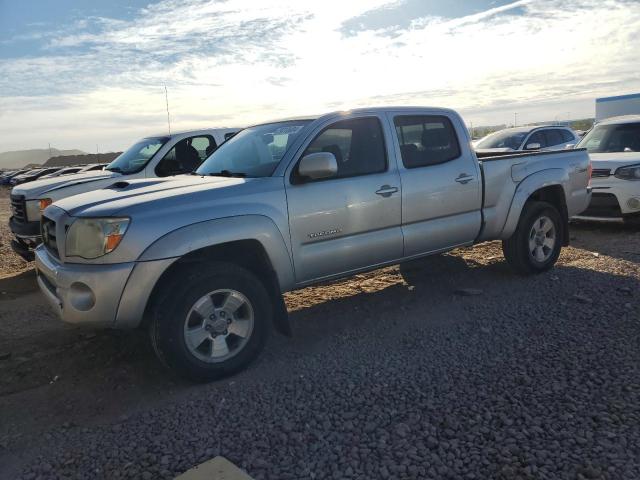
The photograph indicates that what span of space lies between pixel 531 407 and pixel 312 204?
219 centimetres

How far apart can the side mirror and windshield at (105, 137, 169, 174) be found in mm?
4271

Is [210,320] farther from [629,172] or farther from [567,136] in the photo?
[567,136]

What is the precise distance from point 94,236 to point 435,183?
3108mm

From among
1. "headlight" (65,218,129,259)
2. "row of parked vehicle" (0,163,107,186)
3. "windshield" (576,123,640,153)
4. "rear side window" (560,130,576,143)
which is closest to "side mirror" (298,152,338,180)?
"headlight" (65,218,129,259)

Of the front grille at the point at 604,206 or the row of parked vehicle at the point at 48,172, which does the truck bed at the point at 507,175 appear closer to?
the front grille at the point at 604,206

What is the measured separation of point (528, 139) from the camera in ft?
40.4

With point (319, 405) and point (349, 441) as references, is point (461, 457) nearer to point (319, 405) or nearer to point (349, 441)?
point (349, 441)

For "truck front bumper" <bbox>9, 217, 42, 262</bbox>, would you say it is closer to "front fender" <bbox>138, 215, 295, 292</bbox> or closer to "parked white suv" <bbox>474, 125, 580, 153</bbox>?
"front fender" <bbox>138, 215, 295, 292</bbox>

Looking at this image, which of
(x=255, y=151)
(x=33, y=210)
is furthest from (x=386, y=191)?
(x=33, y=210)

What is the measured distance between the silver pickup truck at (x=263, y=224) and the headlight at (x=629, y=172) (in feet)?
10.3

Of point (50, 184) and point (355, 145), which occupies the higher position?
point (355, 145)

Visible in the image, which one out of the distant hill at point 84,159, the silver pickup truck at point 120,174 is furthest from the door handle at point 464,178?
the distant hill at point 84,159

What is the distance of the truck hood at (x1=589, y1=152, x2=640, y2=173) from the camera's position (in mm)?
8328

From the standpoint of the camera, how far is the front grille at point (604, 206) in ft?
27.5
